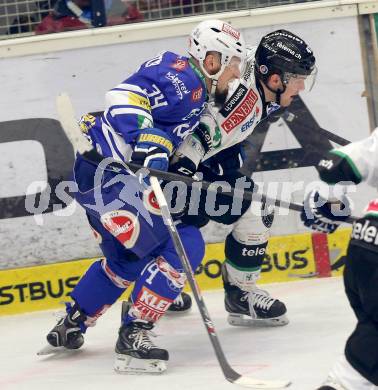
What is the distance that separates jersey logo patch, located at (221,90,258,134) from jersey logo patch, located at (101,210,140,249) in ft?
1.92

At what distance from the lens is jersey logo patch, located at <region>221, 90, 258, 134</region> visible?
15.6 feet

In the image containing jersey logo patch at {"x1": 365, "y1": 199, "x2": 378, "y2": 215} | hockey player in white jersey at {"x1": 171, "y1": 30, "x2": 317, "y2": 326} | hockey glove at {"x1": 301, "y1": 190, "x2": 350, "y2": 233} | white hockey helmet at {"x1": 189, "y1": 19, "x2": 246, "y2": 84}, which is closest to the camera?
jersey logo patch at {"x1": 365, "y1": 199, "x2": 378, "y2": 215}

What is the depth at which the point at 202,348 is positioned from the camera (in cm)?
468

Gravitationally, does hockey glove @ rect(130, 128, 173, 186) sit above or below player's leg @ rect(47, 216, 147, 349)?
above

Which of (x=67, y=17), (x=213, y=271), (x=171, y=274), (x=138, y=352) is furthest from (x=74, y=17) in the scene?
(x=138, y=352)

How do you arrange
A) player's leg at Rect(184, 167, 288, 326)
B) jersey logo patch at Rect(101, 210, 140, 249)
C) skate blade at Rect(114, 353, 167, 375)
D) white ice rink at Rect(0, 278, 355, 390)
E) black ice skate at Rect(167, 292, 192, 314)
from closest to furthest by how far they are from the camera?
white ice rink at Rect(0, 278, 355, 390)
skate blade at Rect(114, 353, 167, 375)
jersey logo patch at Rect(101, 210, 140, 249)
player's leg at Rect(184, 167, 288, 326)
black ice skate at Rect(167, 292, 192, 314)

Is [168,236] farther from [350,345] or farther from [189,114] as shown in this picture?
[350,345]

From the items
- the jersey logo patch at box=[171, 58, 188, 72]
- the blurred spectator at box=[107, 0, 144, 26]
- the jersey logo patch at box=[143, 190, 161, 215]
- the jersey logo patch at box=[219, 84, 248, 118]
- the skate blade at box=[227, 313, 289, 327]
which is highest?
the blurred spectator at box=[107, 0, 144, 26]

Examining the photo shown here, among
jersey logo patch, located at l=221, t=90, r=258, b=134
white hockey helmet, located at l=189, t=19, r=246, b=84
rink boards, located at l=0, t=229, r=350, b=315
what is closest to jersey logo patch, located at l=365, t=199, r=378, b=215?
white hockey helmet, located at l=189, t=19, r=246, b=84

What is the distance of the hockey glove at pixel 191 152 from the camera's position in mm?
4648

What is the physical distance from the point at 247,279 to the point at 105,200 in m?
0.83

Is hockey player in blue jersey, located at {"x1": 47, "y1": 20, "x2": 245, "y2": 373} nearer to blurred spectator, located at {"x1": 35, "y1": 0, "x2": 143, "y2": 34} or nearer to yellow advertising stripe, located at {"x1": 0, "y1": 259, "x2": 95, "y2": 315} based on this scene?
yellow advertising stripe, located at {"x1": 0, "y1": 259, "x2": 95, "y2": 315}

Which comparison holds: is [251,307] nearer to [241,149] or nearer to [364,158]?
[241,149]

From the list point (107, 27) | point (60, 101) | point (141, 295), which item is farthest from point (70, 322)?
point (107, 27)
